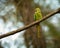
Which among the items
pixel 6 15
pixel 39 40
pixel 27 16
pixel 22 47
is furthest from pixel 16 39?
pixel 39 40

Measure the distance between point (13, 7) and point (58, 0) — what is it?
79cm

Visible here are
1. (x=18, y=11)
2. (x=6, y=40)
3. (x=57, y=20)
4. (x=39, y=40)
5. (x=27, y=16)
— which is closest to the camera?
(x=39, y=40)

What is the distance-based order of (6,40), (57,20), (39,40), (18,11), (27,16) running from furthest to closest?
(57,20)
(6,40)
(18,11)
(27,16)
(39,40)

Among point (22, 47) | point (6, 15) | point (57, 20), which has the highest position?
point (6, 15)

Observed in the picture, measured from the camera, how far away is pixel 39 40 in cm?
254

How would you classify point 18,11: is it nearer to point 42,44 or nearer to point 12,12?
point 12,12

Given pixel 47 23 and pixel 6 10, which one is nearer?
pixel 6 10

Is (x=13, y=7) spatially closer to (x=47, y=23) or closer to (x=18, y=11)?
(x=18, y=11)

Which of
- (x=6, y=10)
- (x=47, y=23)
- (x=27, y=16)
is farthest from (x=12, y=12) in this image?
(x=47, y=23)

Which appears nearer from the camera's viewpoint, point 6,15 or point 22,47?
point 6,15

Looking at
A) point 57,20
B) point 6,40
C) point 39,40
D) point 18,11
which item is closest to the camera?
point 39,40

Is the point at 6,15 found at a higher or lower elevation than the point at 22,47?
higher

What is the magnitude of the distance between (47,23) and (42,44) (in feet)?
3.98

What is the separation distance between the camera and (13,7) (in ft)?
10.8
